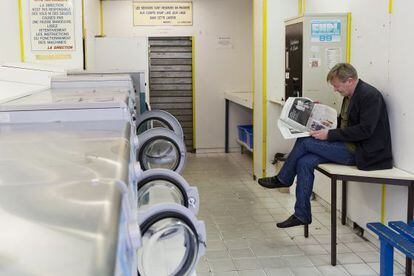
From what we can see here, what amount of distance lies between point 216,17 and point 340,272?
5697mm

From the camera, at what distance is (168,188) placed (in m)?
2.14

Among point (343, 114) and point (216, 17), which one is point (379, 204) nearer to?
point (343, 114)

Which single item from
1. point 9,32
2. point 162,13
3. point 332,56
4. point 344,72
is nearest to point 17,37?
point 9,32

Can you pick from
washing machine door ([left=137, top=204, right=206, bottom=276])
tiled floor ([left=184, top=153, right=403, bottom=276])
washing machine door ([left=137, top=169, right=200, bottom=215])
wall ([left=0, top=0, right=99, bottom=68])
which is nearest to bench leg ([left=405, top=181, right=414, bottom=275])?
tiled floor ([left=184, top=153, right=403, bottom=276])

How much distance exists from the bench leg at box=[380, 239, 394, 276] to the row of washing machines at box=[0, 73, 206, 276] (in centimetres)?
172

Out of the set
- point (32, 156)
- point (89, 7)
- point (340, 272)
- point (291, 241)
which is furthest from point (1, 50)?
point (32, 156)

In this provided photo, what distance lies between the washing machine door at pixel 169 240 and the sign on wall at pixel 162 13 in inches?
280

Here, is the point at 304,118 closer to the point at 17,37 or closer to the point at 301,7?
the point at 301,7

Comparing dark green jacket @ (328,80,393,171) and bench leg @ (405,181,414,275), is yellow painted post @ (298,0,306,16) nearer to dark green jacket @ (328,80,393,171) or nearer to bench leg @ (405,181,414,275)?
dark green jacket @ (328,80,393,171)

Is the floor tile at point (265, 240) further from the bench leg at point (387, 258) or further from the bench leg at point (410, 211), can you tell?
the bench leg at point (387, 258)

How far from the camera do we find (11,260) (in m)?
0.61

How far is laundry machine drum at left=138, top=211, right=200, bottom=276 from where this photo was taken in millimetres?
1534

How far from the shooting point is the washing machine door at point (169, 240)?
5.02 feet

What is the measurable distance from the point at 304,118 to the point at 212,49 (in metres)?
4.39
